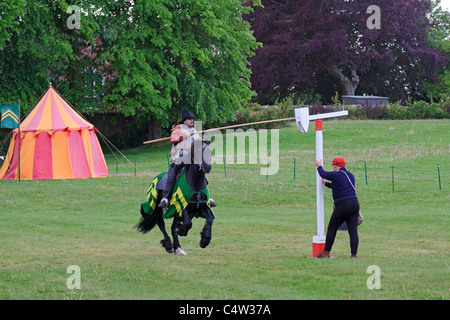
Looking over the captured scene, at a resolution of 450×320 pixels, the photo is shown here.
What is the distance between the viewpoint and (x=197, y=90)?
35469 mm

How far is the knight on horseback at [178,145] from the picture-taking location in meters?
11.0

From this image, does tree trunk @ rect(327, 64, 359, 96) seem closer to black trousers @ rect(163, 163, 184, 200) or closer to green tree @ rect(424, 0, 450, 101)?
green tree @ rect(424, 0, 450, 101)

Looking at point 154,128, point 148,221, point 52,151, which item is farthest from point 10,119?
point 148,221

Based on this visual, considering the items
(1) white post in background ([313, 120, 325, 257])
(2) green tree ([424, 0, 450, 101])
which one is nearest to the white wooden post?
(1) white post in background ([313, 120, 325, 257])

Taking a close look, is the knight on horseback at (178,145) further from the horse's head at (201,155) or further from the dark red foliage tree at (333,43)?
the dark red foliage tree at (333,43)

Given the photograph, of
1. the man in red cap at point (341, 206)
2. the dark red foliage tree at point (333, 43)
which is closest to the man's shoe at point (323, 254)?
the man in red cap at point (341, 206)

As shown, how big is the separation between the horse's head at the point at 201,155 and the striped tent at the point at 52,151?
1705 cm

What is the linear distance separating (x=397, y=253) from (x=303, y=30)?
38.2m

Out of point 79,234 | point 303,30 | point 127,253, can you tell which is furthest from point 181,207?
point 303,30

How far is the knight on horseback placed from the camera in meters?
11.0

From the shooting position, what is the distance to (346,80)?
169 feet

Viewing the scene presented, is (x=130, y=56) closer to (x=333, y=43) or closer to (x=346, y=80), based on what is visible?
(x=333, y=43)
